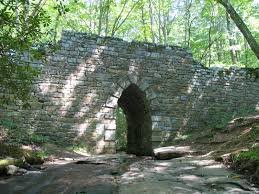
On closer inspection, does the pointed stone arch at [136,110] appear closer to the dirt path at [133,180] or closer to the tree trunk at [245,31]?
the tree trunk at [245,31]

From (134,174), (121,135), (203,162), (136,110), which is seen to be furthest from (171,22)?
(134,174)

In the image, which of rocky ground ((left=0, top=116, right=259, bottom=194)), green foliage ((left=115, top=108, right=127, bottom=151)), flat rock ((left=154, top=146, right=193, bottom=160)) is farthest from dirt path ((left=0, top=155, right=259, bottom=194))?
green foliage ((left=115, top=108, right=127, bottom=151))

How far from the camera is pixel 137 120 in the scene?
45.3ft

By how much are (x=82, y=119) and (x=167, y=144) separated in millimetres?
3220

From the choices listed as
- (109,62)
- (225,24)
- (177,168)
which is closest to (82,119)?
(109,62)

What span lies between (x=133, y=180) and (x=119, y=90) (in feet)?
21.0

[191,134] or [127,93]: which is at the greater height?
[127,93]

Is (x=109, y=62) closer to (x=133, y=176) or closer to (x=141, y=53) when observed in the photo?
(x=141, y=53)

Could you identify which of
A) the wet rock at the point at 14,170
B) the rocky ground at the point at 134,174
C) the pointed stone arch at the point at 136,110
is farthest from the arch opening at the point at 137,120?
the wet rock at the point at 14,170

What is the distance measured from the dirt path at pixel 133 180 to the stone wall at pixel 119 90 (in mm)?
3573

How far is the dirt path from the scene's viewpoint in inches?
231

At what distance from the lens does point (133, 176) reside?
709cm

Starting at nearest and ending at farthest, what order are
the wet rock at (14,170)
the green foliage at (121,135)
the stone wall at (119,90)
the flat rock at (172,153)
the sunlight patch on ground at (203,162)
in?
the wet rock at (14,170), the sunlight patch on ground at (203,162), the flat rock at (172,153), the stone wall at (119,90), the green foliage at (121,135)

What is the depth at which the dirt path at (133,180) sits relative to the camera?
588 centimetres
